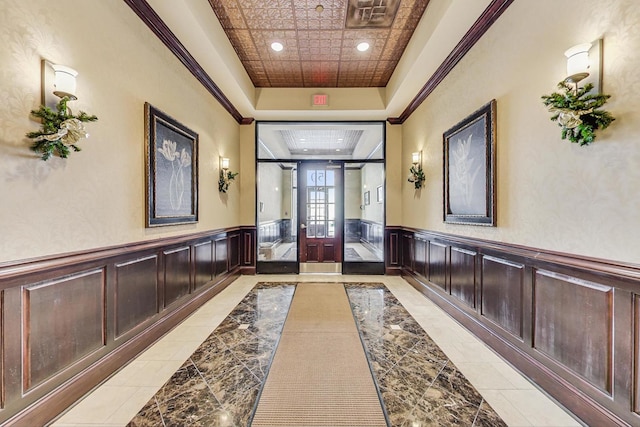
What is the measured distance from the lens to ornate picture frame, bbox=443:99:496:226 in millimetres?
2768

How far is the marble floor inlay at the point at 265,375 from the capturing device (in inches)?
70.5

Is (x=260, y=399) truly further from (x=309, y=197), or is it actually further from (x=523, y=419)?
(x=309, y=197)

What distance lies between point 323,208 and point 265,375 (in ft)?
14.2

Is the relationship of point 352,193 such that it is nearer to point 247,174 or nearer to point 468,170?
point 247,174

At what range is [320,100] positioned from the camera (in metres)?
5.24

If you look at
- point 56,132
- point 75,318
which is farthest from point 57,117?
point 75,318

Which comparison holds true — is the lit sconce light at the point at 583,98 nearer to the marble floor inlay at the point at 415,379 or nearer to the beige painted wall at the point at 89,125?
the marble floor inlay at the point at 415,379

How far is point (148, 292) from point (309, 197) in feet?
13.0

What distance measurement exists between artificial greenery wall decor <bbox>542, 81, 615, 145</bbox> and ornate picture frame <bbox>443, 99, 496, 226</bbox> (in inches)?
35.9

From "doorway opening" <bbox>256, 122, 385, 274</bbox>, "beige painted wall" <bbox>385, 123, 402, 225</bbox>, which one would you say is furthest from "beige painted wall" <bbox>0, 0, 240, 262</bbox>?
"beige painted wall" <bbox>385, 123, 402, 225</bbox>

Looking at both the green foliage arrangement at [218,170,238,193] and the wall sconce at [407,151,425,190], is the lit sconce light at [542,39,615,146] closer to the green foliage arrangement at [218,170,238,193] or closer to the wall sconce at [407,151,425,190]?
the wall sconce at [407,151,425,190]

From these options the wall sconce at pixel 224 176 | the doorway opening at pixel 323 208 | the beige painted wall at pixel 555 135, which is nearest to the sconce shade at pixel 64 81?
the wall sconce at pixel 224 176

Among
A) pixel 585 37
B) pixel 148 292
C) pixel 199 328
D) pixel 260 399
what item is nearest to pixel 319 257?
pixel 199 328

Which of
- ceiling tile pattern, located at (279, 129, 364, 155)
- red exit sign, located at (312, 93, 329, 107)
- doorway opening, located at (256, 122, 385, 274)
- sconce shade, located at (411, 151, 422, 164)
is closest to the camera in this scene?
sconce shade, located at (411, 151, 422, 164)
